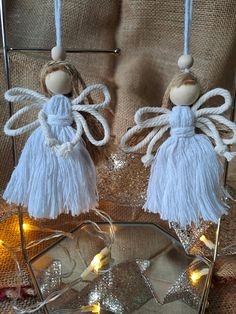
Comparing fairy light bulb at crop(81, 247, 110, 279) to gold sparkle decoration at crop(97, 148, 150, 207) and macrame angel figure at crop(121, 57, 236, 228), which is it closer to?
gold sparkle decoration at crop(97, 148, 150, 207)

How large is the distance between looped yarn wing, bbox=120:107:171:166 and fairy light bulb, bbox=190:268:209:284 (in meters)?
0.22

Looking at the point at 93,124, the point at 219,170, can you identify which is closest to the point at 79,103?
the point at 93,124

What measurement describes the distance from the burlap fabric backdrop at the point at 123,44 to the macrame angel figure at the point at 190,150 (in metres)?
0.18

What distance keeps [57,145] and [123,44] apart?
28 centimetres

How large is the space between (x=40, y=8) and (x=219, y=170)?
0.37 m

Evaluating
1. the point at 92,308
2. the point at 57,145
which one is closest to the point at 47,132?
the point at 57,145

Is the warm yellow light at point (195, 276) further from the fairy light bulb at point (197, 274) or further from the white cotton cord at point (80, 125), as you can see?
the white cotton cord at point (80, 125)

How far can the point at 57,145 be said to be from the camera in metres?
0.42

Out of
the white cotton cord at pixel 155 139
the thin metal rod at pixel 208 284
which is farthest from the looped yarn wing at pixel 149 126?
the thin metal rod at pixel 208 284

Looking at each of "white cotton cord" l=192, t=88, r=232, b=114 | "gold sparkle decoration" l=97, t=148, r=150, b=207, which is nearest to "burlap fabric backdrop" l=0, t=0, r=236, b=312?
"gold sparkle decoration" l=97, t=148, r=150, b=207

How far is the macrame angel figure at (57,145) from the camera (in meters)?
0.42

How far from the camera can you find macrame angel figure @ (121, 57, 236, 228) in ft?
1.37

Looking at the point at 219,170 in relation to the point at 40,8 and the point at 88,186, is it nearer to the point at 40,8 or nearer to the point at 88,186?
the point at 88,186

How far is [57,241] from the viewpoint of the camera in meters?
0.65
